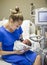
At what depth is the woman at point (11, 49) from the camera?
2059 millimetres

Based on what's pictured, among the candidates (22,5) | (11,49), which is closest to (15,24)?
(11,49)

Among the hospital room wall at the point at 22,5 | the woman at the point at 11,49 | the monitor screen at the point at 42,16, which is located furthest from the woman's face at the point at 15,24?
the hospital room wall at the point at 22,5

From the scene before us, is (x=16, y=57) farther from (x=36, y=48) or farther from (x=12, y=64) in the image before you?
(x=36, y=48)

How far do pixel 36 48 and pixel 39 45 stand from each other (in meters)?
0.07

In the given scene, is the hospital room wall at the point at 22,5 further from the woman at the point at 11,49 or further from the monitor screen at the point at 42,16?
the woman at the point at 11,49

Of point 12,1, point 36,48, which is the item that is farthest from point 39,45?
point 12,1

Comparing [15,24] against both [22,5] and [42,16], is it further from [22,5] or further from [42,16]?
[22,5]

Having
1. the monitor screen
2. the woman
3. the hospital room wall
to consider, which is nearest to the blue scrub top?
the woman

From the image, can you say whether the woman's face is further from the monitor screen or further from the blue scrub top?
the monitor screen

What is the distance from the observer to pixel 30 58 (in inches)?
82.3

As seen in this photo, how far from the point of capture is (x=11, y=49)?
220 centimetres

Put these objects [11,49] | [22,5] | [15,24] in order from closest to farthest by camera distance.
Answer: [15,24], [11,49], [22,5]

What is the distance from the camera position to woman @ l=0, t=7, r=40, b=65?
6.75 feet

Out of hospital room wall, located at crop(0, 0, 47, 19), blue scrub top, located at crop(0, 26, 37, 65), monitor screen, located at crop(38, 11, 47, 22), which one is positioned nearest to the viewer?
blue scrub top, located at crop(0, 26, 37, 65)
